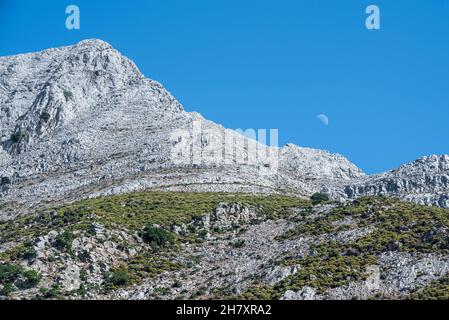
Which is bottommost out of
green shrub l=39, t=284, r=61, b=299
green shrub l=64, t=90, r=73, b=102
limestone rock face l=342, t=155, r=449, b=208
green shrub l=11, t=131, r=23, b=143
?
green shrub l=39, t=284, r=61, b=299

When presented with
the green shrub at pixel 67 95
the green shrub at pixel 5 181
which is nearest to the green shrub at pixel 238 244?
the green shrub at pixel 5 181

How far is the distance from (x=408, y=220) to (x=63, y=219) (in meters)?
36.7

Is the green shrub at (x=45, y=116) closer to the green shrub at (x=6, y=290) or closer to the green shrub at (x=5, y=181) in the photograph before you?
the green shrub at (x=5, y=181)

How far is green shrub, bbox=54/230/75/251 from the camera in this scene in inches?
3155

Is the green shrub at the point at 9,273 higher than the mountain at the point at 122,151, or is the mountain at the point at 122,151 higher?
the mountain at the point at 122,151

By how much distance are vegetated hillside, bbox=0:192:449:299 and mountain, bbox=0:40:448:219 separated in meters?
17.4

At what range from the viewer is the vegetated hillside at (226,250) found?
228 feet

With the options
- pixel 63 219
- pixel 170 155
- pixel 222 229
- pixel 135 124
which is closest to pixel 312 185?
pixel 170 155

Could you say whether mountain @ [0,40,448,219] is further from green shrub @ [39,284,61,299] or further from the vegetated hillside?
green shrub @ [39,284,61,299]

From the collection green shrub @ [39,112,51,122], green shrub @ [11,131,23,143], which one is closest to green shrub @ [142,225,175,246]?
green shrub @ [11,131,23,143]

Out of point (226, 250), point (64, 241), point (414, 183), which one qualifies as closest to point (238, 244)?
point (226, 250)

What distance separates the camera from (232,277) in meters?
75.1

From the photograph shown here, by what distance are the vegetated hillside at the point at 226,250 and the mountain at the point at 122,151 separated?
57.0ft

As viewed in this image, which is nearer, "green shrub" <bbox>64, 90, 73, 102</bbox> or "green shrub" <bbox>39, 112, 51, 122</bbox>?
"green shrub" <bbox>39, 112, 51, 122</bbox>
